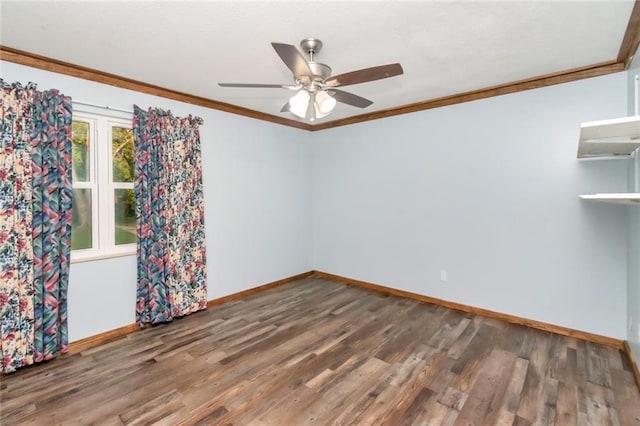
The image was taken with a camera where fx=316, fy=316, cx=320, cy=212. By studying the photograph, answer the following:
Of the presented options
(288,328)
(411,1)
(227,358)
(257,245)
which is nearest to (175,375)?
(227,358)

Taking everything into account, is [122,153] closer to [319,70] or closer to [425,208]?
[319,70]

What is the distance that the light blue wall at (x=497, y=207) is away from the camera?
297 cm

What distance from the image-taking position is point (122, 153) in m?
3.23

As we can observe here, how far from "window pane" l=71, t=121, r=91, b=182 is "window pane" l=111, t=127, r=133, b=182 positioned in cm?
22

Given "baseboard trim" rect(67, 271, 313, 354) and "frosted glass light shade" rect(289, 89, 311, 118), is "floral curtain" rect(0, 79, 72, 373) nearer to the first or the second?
"baseboard trim" rect(67, 271, 313, 354)

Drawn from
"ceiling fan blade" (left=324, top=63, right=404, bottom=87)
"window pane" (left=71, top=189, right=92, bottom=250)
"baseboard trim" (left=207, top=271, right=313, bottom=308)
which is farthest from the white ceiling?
"baseboard trim" (left=207, top=271, right=313, bottom=308)

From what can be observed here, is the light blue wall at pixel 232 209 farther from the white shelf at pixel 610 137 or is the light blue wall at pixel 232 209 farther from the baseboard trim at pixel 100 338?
the white shelf at pixel 610 137

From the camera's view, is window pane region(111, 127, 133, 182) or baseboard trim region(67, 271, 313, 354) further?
window pane region(111, 127, 133, 182)

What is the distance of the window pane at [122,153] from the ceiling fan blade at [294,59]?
213cm

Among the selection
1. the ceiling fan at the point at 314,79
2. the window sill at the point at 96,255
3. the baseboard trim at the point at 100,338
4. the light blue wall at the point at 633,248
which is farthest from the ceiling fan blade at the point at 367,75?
the baseboard trim at the point at 100,338

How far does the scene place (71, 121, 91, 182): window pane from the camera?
9.63ft

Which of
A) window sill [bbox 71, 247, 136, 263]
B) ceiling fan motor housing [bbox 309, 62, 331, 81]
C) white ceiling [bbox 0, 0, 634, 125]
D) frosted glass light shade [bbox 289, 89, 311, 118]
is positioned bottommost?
window sill [bbox 71, 247, 136, 263]

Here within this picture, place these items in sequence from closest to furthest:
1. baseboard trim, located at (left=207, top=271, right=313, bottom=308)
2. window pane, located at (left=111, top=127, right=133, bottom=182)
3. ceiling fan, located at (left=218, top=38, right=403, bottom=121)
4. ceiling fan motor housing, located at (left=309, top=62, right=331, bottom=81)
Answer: ceiling fan, located at (left=218, top=38, right=403, bottom=121) → ceiling fan motor housing, located at (left=309, top=62, right=331, bottom=81) → window pane, located at (left=111, top=127, right=133, bottom=182) → baseboard trim, located at (left=207, top=271, right=313, bottom=308)

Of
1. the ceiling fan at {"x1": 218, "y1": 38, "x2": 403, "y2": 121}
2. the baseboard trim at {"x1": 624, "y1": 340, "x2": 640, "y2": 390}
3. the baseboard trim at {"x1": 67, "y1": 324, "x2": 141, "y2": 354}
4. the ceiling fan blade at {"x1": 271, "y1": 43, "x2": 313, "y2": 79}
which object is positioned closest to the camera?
the ceiling fan blade at {"x1": 271, "y1": 43, "x2": 313, "y2": 79}
